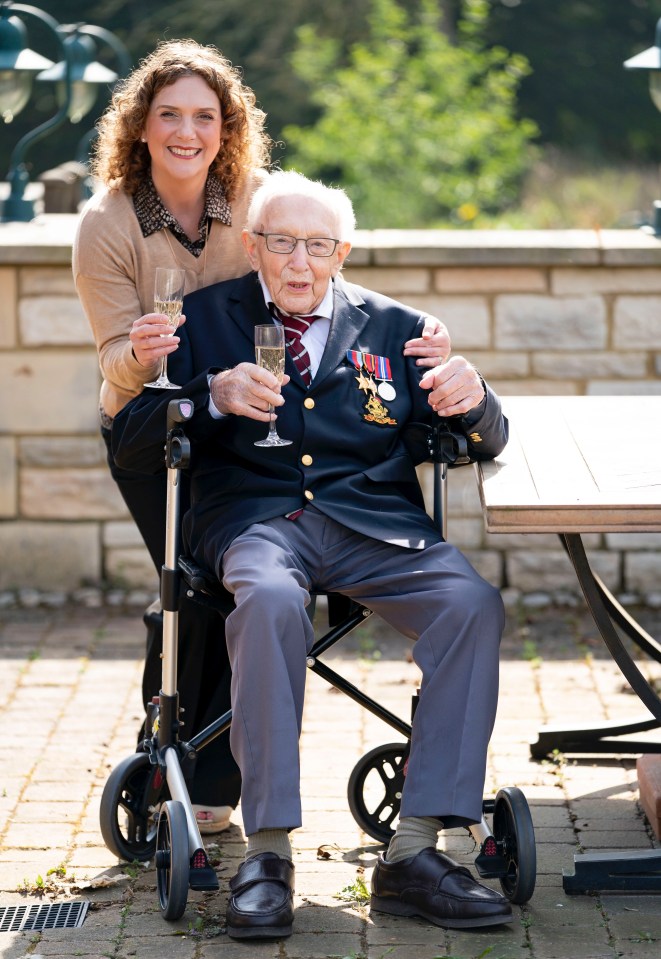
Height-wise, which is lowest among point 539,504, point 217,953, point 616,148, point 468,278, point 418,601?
point 217,953

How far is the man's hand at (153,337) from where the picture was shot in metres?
3.08

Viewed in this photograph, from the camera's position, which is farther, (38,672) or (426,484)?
(426,484)

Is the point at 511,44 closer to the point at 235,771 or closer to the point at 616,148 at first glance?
the point at 616,148

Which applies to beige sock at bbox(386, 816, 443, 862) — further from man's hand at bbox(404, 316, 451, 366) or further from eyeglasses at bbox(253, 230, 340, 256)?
eyeglasses at bbox(253, 230, 340, 256)

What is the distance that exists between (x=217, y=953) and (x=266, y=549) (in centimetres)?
81

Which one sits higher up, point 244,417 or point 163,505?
point 244,417

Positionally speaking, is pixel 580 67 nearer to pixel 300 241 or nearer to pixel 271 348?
pixel 300 241

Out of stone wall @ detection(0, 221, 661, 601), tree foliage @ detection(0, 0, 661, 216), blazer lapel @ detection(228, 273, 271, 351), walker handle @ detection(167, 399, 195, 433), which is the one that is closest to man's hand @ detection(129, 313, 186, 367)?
walker handle @ detection(167, 399, 195, 433)

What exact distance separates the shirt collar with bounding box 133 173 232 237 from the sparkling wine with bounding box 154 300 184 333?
42 centimetres

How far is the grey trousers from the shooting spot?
2.86 m

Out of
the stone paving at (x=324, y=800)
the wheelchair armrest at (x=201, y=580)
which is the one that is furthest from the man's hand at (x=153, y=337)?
the stone paving at (x=324, y=800)

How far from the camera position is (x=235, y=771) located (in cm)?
351

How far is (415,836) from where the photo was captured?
295 cm

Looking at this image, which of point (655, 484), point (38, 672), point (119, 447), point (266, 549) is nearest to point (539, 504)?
point (655, 484)
